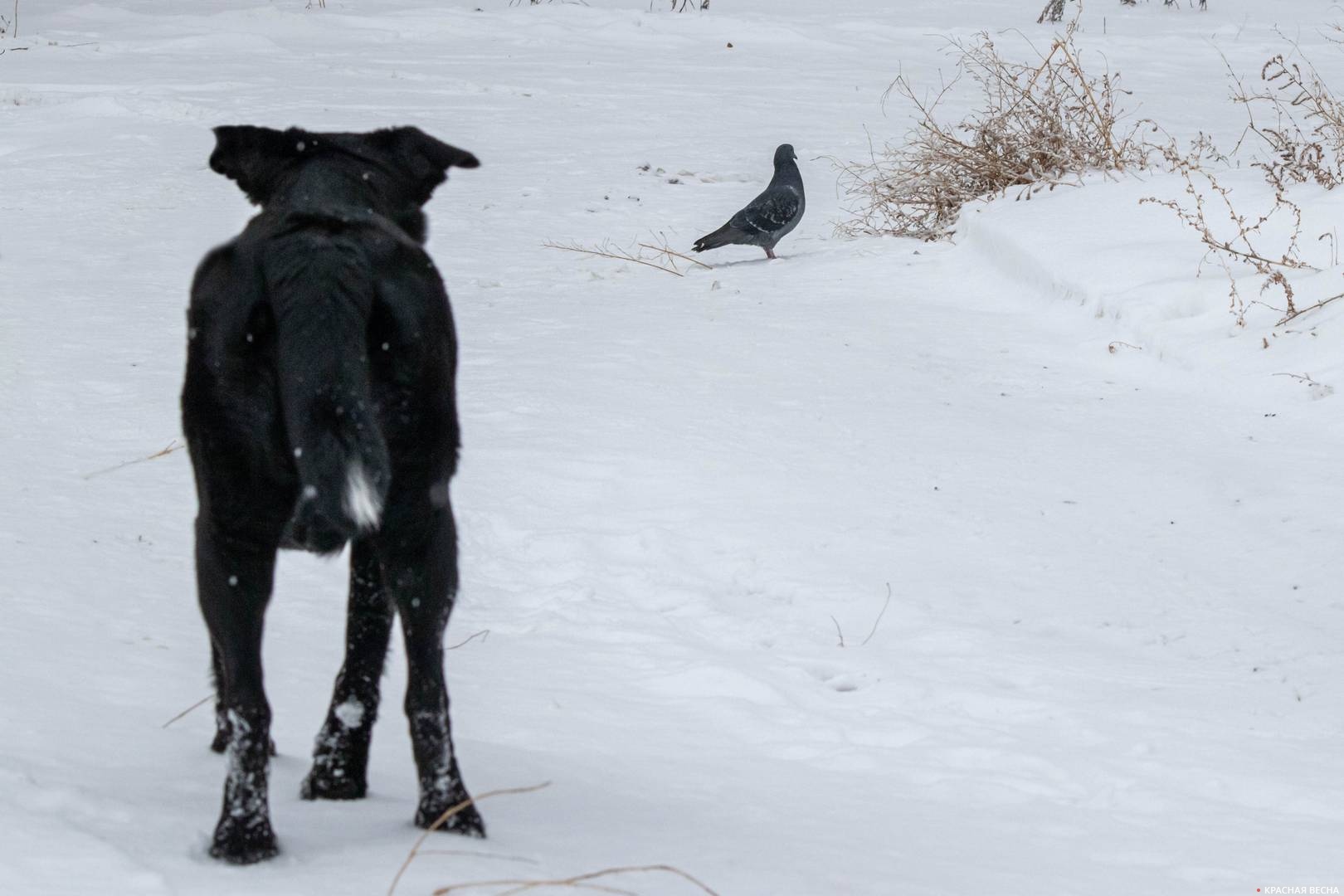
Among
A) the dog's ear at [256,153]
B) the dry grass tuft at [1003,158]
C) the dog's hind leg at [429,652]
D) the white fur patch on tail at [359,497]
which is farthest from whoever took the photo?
the dry grass tuft at [1003,158]

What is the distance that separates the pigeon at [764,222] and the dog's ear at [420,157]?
5273 mm

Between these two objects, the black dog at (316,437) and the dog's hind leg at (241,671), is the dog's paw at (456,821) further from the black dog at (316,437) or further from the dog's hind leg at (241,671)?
the dog's hind leg at (241,671)

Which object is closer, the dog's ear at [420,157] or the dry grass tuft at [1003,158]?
the dog's ear at [420,157]

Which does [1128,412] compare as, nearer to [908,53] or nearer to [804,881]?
[804,881]

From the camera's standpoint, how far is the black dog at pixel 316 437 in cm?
193

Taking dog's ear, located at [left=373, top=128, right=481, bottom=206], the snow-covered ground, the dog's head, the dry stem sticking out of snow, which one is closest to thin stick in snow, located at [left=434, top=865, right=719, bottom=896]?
the snow-covered ground

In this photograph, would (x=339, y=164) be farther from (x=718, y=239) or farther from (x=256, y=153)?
(x=718, y=239)

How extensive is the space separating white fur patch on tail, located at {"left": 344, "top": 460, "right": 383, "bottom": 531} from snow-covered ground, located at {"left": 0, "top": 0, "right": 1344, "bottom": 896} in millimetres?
548

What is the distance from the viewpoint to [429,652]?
221 centimetres

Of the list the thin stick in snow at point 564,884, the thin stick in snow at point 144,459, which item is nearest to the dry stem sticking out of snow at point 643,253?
the thin stick in snow at point 144,459

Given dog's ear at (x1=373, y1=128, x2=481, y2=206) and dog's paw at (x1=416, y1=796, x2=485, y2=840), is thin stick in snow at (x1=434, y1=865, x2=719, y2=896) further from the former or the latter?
dog's ear at (x1=373, y1=128, x2=481, y2=206)

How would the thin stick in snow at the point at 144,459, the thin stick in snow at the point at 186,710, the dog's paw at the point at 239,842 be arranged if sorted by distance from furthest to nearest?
1. the thin stick in snow at the point at 144,459
2. the thin stick in snow at the point at 186,710
3. the dog's paw at the point at 239,842

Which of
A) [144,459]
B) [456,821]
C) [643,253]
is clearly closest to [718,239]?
[643,253]

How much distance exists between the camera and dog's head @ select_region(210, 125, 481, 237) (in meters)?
2.37
